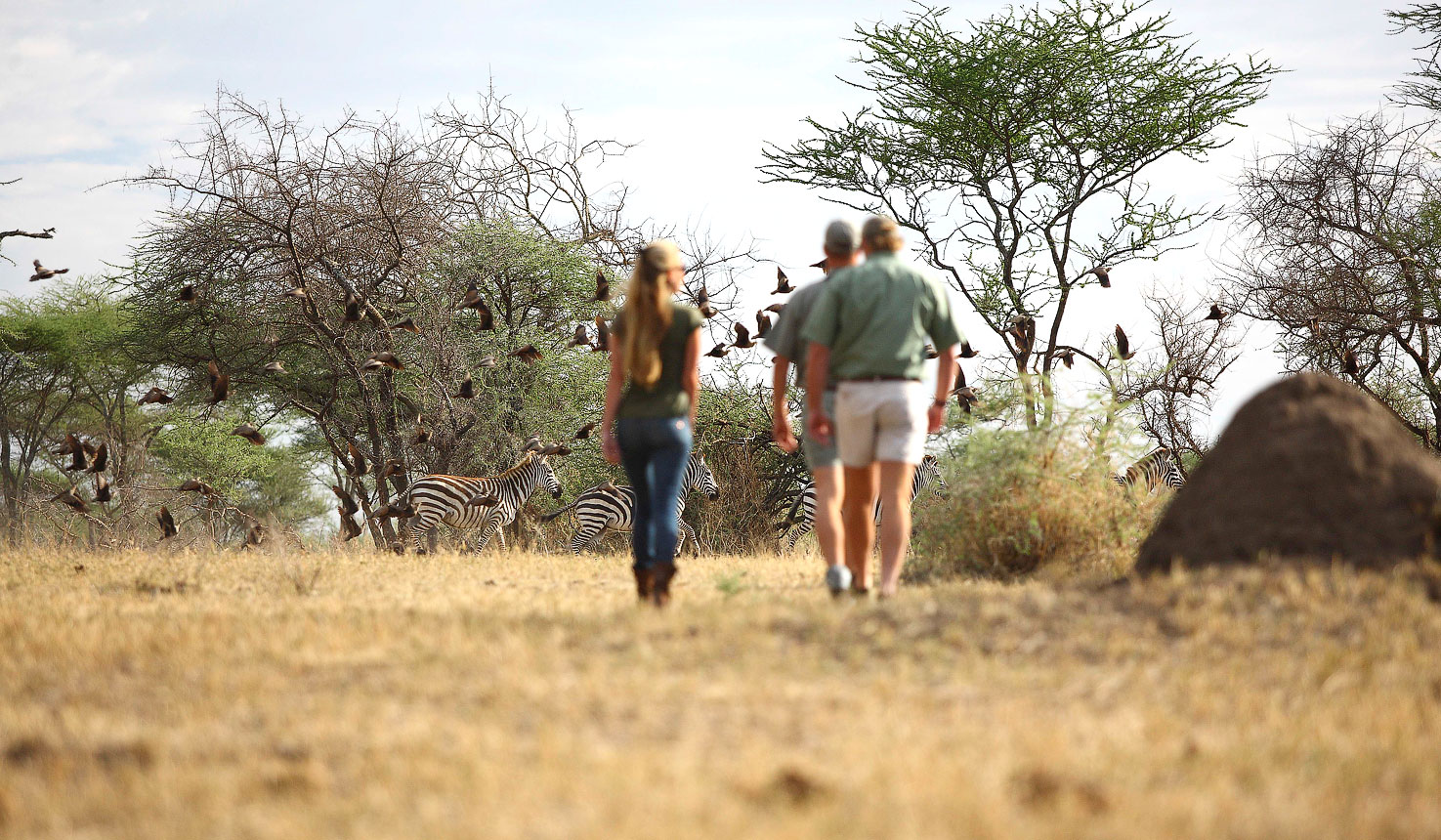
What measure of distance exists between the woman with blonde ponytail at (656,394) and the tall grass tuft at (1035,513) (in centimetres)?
284

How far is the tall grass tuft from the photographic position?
8.09m

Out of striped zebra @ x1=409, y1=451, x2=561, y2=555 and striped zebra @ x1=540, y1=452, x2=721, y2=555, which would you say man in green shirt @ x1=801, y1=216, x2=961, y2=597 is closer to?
striped zebra @ x1=409, y1=451, x2=561, y2=555

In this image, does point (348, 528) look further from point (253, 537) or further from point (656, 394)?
point (656, 394)

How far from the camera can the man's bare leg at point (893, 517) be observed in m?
5.94

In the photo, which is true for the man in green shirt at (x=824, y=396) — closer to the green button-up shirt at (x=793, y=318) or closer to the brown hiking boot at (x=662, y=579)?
the green button-up shirt at (x=793, y=318)

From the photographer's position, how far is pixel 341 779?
324 cm

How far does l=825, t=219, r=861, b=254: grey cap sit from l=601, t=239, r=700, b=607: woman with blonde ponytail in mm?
910

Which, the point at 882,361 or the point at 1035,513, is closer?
the point at 882,361

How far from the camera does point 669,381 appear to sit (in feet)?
19.3

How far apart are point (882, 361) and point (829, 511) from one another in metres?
0.90

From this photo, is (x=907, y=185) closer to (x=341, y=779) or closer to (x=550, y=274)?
(x=550, y=274)

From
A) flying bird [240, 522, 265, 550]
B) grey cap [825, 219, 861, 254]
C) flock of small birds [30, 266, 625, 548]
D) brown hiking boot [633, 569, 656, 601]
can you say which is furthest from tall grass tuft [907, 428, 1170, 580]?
flying bird [240, 522, 265, 550]

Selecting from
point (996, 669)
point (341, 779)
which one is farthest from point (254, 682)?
point (996, 669)

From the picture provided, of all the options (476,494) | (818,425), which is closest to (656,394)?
(818,425)
